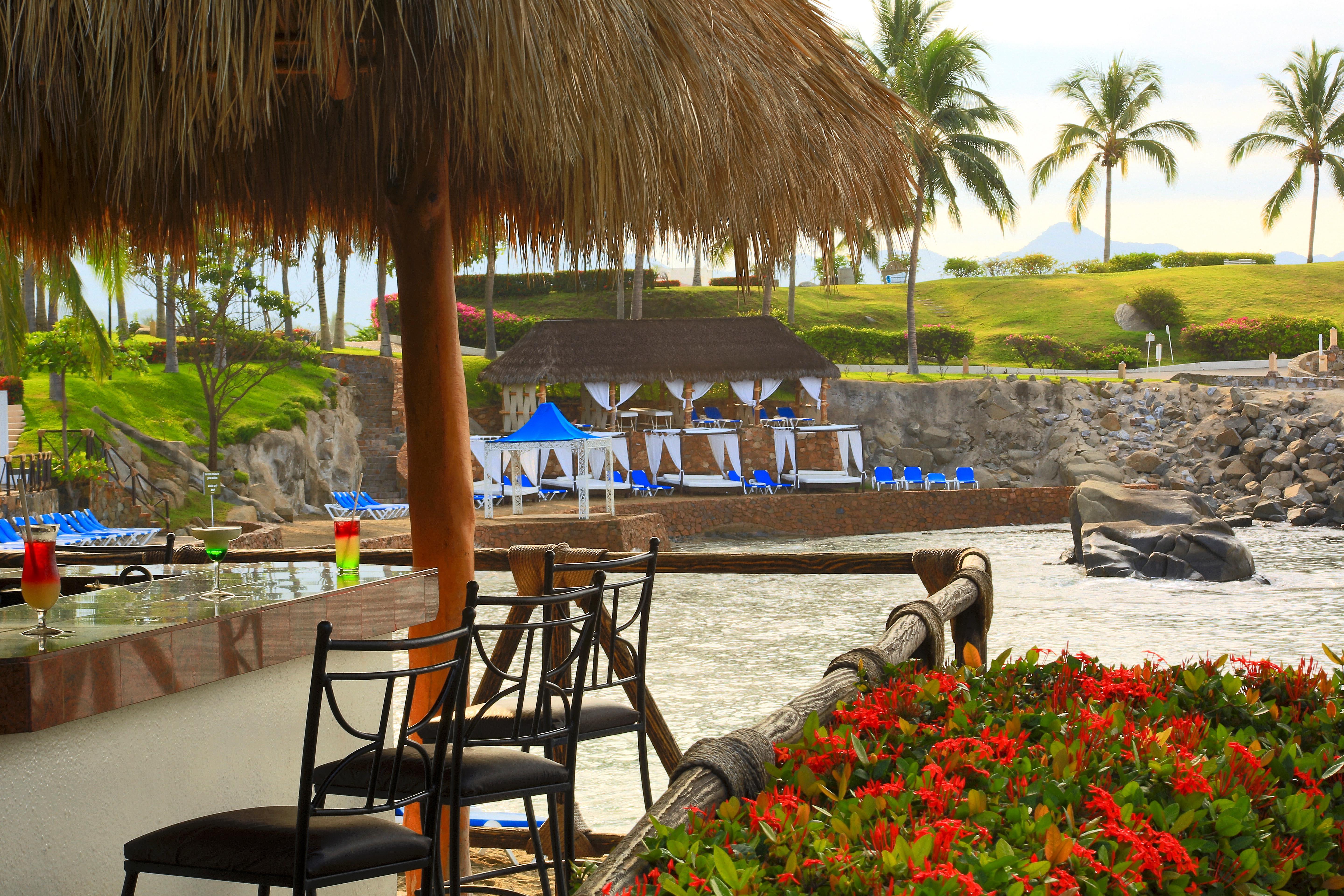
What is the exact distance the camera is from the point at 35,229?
Answer: 318 cm

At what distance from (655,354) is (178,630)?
22689 mm

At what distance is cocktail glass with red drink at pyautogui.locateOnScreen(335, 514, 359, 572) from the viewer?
285cm

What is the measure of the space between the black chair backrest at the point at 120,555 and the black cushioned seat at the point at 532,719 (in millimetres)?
1501

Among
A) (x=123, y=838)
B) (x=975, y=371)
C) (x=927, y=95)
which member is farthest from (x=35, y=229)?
(x=975, y=371)

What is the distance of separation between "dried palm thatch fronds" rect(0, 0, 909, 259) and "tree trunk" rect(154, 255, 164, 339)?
0.54ft

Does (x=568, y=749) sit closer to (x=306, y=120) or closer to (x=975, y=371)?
(x=306, y=120)

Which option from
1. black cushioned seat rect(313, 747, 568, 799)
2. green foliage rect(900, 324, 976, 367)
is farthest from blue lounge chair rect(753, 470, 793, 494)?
black cushioned seat rect(313, 747, 568, 799)

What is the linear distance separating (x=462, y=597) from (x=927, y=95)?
2716 cm

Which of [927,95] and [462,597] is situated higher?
[927,95]

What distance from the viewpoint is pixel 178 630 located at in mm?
2053

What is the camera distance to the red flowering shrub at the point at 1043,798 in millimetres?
1166

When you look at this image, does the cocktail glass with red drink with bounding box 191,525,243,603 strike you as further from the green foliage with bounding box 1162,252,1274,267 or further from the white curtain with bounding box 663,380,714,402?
the green foliage with bounding box 1162,252,1274,267

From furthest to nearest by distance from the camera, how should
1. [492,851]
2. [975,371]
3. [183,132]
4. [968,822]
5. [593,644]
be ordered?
[975,371] → [492,851] → [593,644] → [183,132] → [968,822]

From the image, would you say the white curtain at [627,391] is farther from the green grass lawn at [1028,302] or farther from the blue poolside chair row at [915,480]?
the green grass lawn at [1028,302]
